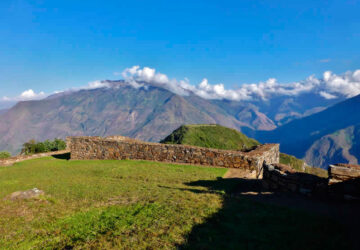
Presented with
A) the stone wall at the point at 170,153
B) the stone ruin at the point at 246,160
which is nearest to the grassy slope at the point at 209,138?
the stone wall at the point at 170,153

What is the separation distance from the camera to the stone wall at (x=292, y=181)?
10227 mm

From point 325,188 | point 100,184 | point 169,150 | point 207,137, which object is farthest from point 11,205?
point 207,137

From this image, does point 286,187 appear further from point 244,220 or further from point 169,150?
point 169,150

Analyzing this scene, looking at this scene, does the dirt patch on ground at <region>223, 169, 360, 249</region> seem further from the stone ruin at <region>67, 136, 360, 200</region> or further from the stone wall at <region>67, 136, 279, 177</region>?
the stone wall at <region>67, 136, 279, 177</region>

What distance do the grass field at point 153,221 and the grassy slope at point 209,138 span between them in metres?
96.7

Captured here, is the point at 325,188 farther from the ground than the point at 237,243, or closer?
farther from the ground

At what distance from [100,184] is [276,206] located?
31.5 ft

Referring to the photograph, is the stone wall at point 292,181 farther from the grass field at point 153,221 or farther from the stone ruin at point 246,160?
the grass field at point 153,221

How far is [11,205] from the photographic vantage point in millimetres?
9398

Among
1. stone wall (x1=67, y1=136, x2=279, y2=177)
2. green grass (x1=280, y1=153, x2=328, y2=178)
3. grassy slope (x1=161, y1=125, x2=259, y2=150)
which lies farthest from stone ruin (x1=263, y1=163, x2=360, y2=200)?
grassy slope (x1=161, y1=125, x2=259, y2=150)

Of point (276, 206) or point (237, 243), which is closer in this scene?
point (237, 243)

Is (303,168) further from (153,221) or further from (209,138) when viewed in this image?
(153,221)

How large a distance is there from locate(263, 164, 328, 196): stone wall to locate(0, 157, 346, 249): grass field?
214cm

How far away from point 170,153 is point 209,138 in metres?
106
